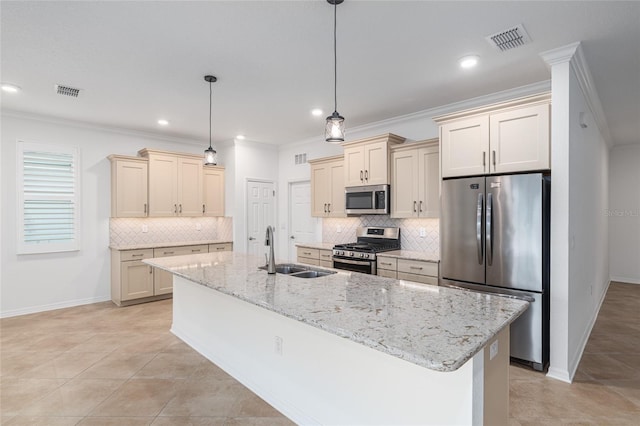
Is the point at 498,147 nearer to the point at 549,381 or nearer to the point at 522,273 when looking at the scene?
the point at 522,273

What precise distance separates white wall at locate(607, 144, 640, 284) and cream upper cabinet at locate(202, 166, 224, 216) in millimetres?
7510

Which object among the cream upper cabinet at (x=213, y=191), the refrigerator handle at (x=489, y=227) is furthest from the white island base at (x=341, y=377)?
the cream upper cabinet at (x=213, y=191)

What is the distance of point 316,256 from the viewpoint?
Result: 17.0 feet

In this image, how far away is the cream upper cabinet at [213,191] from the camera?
6180 mm

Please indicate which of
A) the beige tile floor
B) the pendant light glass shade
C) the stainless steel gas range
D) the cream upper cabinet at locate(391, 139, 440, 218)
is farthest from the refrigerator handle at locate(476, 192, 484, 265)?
the pendant light glass shade

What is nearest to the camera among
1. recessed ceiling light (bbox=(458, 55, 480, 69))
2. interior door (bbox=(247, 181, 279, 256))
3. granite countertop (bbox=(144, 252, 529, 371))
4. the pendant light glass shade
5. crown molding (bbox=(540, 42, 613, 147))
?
granite countertop (bbox=(144, 252, 529, 371))

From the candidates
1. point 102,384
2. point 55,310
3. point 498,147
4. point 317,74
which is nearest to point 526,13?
point 498,147

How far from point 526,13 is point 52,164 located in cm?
585

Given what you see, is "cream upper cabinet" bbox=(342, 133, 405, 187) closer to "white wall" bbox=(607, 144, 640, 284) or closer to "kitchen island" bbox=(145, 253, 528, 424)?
"kitchen island" bbox=(145, 253, 528, 424)

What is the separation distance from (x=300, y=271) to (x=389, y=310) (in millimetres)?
1415

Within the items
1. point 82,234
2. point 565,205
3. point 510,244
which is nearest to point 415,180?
point 510,244

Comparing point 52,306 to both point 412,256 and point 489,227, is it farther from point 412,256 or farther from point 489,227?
point 489,227

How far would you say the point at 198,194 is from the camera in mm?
5992

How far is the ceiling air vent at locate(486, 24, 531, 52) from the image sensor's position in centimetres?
251
